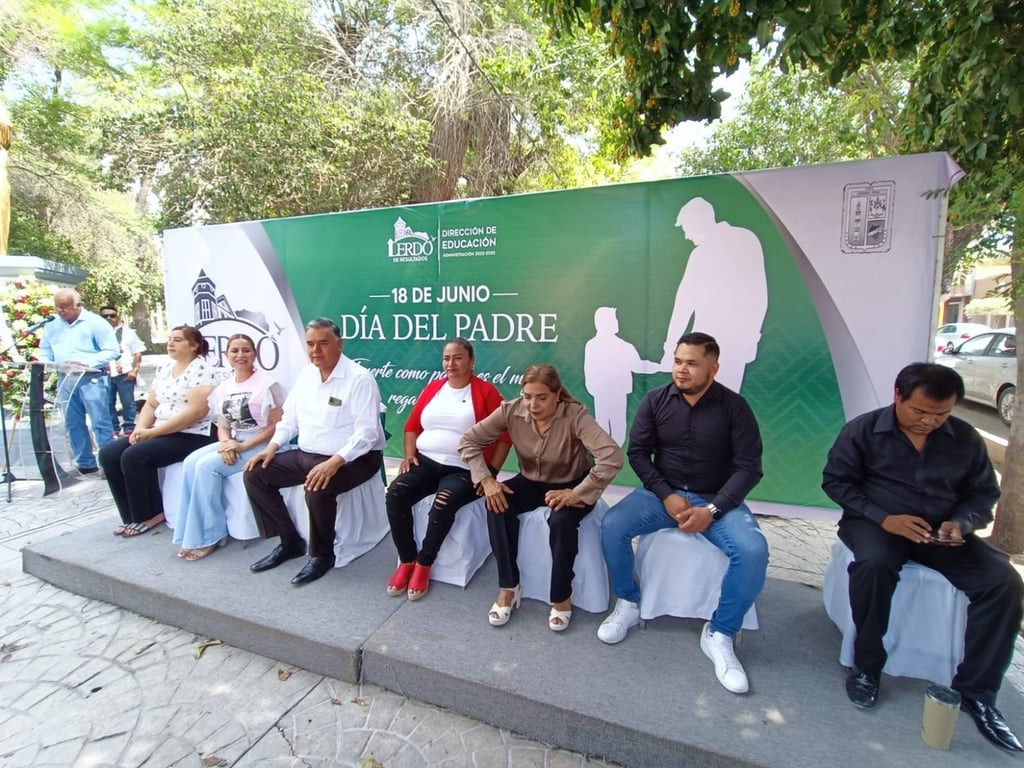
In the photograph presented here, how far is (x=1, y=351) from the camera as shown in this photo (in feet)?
14.9

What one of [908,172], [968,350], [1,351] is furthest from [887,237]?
[968,350]

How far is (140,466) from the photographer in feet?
10.2

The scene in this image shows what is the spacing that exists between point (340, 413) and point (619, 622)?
1729 mm

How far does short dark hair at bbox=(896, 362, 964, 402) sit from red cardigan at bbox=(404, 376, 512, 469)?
1651 millimetres

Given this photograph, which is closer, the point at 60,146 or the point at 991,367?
the point at 991,367

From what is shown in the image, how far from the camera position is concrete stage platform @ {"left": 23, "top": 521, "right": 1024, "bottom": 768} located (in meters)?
1.68

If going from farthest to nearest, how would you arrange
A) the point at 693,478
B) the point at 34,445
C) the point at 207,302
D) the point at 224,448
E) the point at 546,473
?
1. the point at 207,302
2. the point at 34,445
3. the point at 224,448
4. the point at 546,473
5. the point at 693,478

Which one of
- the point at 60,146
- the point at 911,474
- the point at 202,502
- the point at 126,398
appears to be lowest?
the point at 202,502

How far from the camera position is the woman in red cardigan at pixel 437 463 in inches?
97.7

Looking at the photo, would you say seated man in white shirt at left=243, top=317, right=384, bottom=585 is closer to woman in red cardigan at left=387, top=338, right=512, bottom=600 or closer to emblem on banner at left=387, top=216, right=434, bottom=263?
woman in red cardigan at left=387, top=338, right=512, bottom=600

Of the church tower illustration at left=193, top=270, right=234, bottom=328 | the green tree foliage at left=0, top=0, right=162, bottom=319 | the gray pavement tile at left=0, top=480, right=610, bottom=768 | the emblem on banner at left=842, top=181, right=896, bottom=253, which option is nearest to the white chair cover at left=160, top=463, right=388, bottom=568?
the gray pavement tile at left=0, top=480, right=610, bottom=768

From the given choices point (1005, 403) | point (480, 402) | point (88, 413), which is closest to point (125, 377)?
point (88, 413)

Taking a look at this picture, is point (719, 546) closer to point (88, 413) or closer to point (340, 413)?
point (340, 413)

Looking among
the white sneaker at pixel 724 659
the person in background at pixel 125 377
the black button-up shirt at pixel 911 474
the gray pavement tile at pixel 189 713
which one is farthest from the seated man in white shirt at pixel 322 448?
the person in background at pixel 125 377
